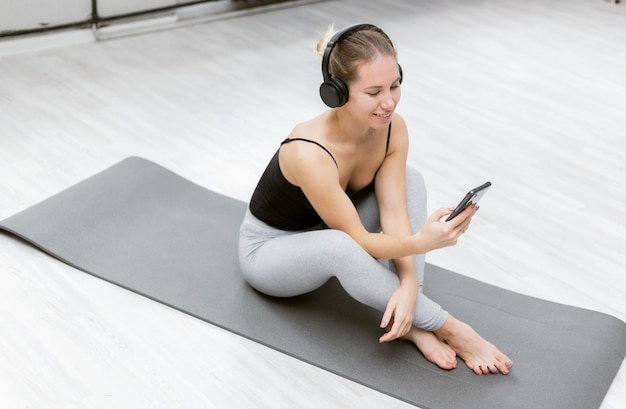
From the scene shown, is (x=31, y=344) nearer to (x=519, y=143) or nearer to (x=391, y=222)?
(x=391, y=222)

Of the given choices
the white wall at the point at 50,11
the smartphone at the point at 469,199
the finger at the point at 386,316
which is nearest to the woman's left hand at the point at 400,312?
the finger at the point at 386,316

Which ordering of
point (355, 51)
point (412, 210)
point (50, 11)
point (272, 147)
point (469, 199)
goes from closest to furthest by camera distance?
point (469, 199) → point (355, 51) → point (412, 210) → point (272, 147) → point (50, 11)

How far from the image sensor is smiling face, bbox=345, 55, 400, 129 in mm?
1959

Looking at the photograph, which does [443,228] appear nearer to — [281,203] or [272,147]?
[281,203]

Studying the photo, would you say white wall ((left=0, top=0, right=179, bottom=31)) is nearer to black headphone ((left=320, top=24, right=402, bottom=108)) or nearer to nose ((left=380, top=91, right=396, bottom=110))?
black headphone ((left=320, top=24, right=402, bottom=108))

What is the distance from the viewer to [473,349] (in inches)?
81.2

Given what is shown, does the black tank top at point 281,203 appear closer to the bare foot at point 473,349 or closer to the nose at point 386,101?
the nose at point 386,101

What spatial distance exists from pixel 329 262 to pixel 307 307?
0.81 feet

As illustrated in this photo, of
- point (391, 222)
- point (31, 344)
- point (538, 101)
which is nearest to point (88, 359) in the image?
point (31, 344)

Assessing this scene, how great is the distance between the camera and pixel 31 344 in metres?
2.05

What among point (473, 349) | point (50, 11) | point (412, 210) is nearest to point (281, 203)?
point (412, 210)

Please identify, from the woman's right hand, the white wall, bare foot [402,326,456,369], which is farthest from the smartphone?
the white wall

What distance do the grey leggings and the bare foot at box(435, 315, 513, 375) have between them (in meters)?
0.03

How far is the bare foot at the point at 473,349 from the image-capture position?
2.04m
